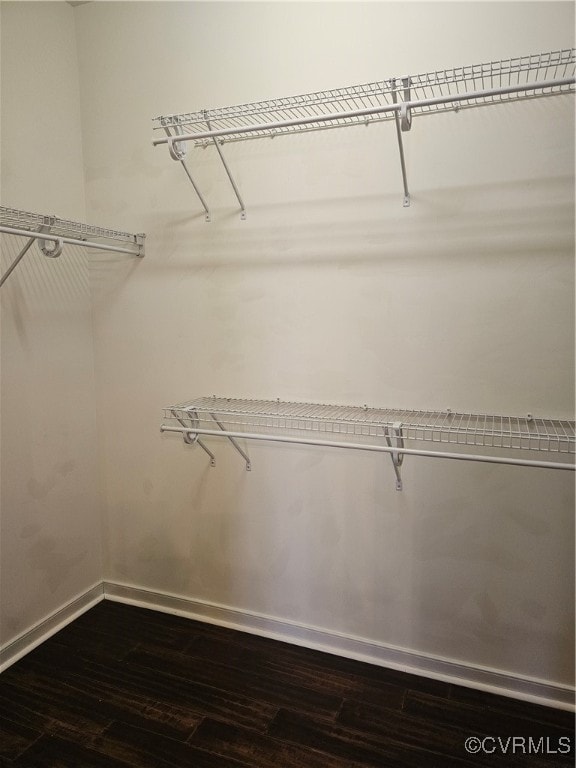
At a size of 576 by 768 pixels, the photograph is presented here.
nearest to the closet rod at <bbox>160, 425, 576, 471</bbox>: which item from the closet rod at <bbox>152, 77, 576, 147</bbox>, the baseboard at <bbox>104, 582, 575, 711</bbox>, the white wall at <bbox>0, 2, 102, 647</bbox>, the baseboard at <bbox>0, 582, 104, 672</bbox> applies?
the white wall at <bbox>0, 2, 102, 647</bbox>

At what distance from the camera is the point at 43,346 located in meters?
2.18

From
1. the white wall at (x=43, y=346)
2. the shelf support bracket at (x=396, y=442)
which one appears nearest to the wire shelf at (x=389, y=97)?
the white wall at (x=43, y=346)

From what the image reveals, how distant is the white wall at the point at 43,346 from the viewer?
203cm

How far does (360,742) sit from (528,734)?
21.7 inches

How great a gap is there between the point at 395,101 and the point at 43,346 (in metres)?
1.64

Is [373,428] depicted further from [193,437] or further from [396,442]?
[193,437]

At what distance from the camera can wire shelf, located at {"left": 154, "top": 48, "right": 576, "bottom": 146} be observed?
1.53 meters

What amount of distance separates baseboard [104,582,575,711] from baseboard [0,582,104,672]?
0.28 feet

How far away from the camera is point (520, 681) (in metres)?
1.84

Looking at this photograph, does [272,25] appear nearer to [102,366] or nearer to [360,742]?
[102,366]

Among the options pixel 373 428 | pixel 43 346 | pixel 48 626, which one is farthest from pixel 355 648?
pixel 43 346

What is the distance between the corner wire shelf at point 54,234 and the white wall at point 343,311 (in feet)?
0.32

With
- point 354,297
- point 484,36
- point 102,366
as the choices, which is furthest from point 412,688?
point 484,36

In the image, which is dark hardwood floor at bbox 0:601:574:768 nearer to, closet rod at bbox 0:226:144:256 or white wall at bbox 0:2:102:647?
white wall at bbox 0:2:102:647
